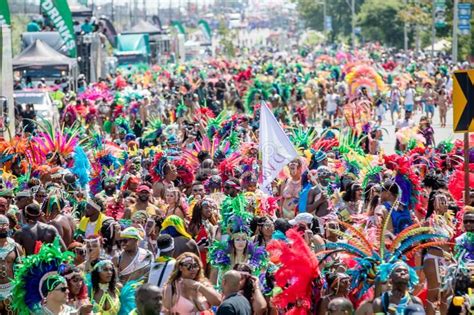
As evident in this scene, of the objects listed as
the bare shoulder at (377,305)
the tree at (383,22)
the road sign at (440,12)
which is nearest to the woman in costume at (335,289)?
the bare shoulder at (377,305)

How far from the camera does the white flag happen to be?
1570cm

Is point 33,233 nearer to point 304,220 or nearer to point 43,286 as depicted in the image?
point 304,220

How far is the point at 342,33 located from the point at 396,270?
408 ft

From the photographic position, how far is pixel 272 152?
1591 cm

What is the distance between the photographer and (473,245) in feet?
35.8

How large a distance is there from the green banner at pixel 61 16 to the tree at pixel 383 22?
56009mm

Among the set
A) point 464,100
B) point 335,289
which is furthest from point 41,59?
point 335,289

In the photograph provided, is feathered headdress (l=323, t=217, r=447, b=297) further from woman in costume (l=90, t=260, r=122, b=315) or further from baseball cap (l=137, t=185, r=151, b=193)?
baseball cap (l=137, t=185, r=151, b=193)

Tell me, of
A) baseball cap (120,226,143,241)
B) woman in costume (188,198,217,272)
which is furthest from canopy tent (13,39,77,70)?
baseball cap (120,226,143,241)

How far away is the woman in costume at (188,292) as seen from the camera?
369 inches

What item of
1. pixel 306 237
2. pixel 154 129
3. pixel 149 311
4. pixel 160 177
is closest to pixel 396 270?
pixel 149 311

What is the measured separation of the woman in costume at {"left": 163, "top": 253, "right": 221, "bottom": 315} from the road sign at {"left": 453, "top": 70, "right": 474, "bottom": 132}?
5053mm

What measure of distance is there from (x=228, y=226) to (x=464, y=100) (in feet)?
10.8

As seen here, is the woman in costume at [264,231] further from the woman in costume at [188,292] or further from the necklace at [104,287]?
the woman in costume at [188,292]
